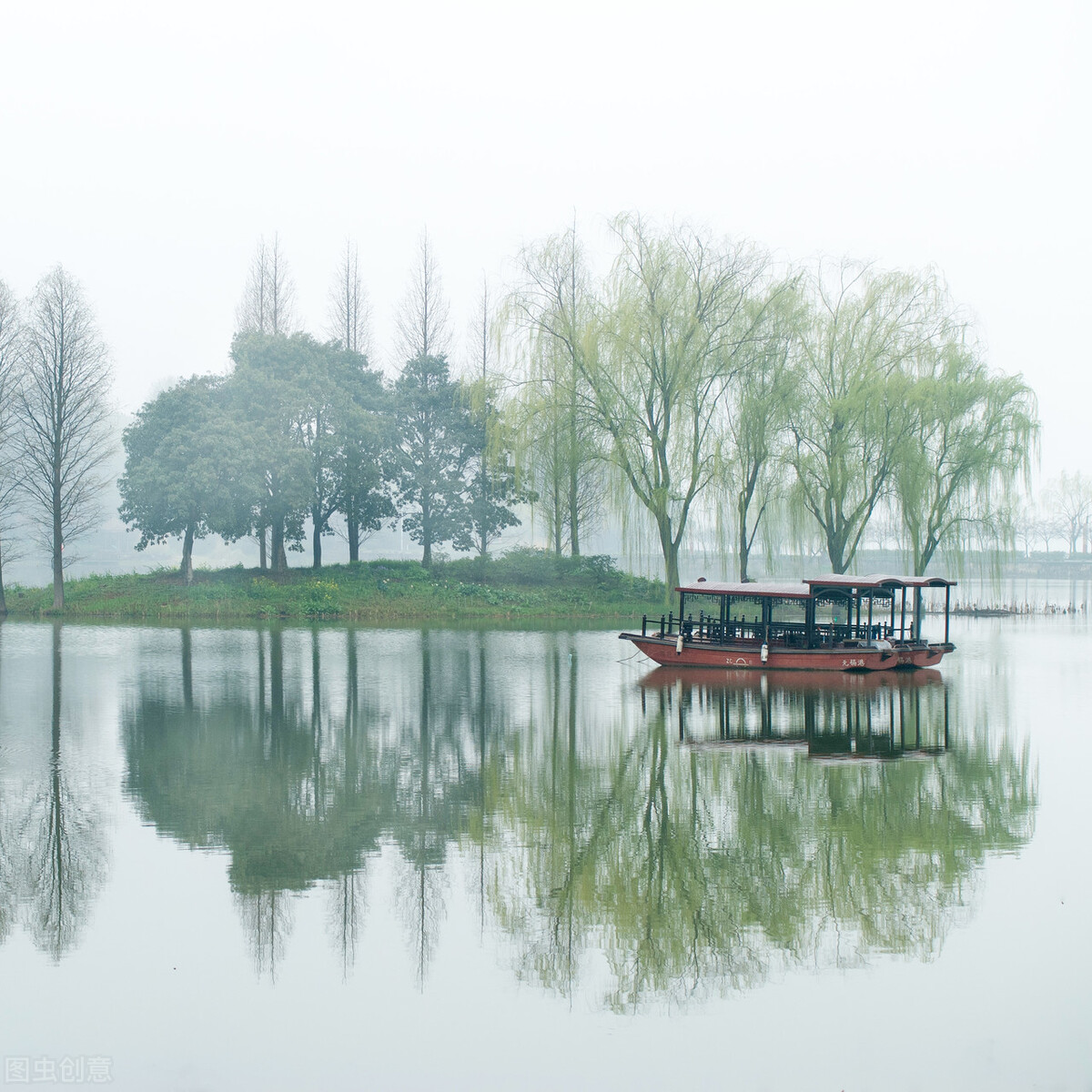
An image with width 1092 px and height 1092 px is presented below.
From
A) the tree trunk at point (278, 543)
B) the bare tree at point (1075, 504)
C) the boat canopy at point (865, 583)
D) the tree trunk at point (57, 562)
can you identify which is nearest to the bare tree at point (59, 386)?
the tree trunk at point (57, 562)

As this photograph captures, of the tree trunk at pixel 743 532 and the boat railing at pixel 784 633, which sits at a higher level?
the tree trunk at pixel 743 532

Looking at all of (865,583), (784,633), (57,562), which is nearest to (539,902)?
(865,583)

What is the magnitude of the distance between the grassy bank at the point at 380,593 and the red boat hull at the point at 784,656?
14.9 meters

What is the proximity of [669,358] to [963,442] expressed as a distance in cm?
1152

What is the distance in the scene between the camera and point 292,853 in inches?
355

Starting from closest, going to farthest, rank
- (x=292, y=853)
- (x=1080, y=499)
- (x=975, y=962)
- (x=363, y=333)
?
(x=975, y=962), (x=292, y=853), (x=363, y=333), (x=1080, y=499)

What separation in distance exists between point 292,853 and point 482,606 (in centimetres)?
3207

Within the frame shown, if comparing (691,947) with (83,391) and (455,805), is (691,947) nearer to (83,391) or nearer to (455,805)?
(455,805)

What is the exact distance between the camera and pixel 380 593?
4159cm

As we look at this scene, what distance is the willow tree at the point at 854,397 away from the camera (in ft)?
121

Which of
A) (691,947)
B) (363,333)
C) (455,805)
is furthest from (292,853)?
(363,333)

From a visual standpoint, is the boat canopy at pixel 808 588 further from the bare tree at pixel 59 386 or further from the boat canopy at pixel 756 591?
the bare tree at pixel 59 386

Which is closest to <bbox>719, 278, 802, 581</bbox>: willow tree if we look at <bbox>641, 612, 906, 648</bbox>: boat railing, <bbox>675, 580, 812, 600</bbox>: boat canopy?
<bbox>641, 612, 906, 648</bbox>: boat railing

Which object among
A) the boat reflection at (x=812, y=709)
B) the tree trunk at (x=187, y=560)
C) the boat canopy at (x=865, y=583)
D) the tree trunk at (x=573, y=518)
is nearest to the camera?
the boat reflection at (x=812, y=709)
